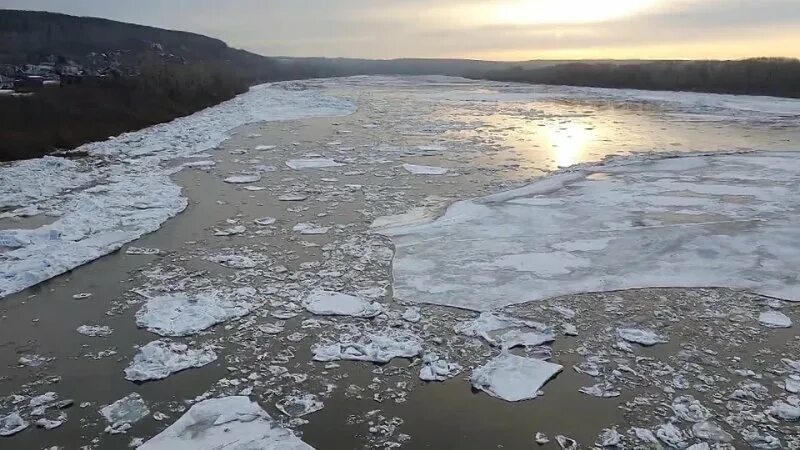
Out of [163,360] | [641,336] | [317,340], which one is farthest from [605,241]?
[163,360]

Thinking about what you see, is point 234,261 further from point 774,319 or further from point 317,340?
point 774,319

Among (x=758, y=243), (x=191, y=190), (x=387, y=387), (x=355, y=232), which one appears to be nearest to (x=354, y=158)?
(x=191, y=190)

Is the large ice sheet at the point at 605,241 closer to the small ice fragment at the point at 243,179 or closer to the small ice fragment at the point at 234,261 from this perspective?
the small ice fragment at the point at 234,261

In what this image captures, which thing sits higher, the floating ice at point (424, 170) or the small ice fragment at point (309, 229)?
the floating ice at point (424, 170)

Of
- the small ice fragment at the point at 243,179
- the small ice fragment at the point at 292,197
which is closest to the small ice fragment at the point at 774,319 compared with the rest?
the small ice fragment at the point at 292,197

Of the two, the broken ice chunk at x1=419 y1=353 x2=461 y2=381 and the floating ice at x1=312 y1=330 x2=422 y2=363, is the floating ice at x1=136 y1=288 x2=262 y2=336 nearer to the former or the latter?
the floating ice at x1=312 y1=330 x2=422 y2=363

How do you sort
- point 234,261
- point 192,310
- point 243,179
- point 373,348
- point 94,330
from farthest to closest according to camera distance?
point 243,179 < point 234,261 < point 192,310 < point 94,330 < point 373,348

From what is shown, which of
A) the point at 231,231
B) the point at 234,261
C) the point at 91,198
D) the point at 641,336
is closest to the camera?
the point at 641,336

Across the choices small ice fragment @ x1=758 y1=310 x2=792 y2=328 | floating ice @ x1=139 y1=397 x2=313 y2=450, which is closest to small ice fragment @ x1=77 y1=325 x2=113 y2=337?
floating ice @ x1=139 y1=397 x2=313 y2=450
